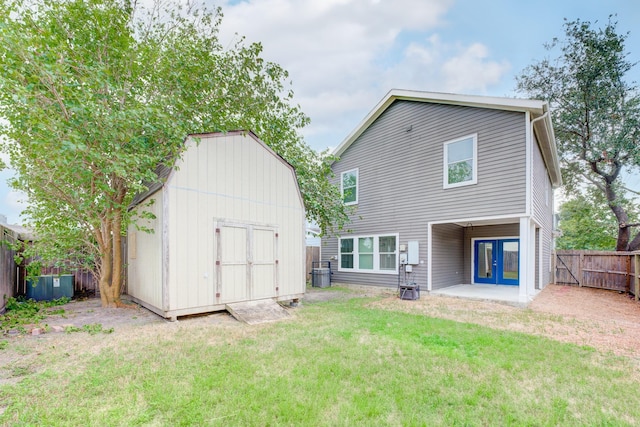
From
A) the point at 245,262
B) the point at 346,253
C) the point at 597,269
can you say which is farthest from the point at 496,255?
the point at 245,262

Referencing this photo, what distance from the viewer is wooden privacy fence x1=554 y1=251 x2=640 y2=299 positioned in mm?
10457

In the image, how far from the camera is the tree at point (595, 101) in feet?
40.7

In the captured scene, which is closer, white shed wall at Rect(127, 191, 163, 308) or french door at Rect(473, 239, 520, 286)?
white shed wall at Rect(127, 191, 163, 308)

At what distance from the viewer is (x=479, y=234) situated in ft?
39.0

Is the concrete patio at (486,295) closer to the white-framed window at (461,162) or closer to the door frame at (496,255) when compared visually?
the door frame at (496,255)

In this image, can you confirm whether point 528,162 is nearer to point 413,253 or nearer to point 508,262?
point 413,253

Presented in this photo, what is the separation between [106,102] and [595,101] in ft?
57.9

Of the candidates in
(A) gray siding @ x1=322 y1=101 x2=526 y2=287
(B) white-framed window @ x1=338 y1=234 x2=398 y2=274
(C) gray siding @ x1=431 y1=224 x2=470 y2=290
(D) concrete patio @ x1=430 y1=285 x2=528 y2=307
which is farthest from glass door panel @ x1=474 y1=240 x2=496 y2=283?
(B) white-framed window @ x1=338 y1=234 x2=398 y2=274

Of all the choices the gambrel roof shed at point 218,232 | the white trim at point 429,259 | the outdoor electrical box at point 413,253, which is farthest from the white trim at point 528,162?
the gambrel roof shed at point 218,232

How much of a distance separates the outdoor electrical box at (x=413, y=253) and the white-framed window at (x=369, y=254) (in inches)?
23.3

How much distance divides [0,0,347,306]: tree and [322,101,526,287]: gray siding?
3.93 m

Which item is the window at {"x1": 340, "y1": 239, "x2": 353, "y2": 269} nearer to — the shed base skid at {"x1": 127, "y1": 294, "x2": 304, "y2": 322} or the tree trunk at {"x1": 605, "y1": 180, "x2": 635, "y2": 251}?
the shed base skid at {"x1": 127, "y1": 294, "x2": 304, "y2": 322}

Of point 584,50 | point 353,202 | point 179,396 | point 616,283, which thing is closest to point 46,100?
point 179,396

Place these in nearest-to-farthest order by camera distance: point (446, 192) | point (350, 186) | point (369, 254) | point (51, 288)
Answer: point (51, 288)
point (446, 192)
point (369, 254)
point (350, 186)
